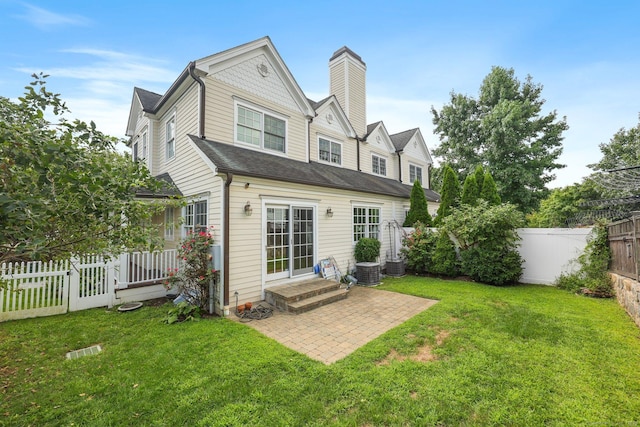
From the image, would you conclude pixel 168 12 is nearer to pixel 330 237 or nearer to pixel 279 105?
pixel 279 105

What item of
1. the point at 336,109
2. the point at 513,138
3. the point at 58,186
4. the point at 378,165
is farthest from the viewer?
the point at 513,138

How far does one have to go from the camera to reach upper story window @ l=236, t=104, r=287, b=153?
8497mm

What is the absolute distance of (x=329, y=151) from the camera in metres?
11.8

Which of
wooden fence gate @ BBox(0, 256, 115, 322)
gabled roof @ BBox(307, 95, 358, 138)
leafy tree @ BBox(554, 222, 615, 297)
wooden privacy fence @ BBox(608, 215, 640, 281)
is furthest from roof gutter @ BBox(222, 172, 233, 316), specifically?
leafy tree @ BBox(554, 222, 615, 297)

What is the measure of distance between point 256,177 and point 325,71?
11070 mm

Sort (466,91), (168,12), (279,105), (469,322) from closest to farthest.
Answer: (469,322)
(168,12)
(279,105)
(466,91)

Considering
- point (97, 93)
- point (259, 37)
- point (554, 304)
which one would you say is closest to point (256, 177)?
point (259, 37)

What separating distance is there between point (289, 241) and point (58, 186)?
534 centimetres

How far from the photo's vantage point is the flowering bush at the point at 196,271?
5.98 metres

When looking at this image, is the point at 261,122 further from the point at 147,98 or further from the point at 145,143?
the point at 147,98

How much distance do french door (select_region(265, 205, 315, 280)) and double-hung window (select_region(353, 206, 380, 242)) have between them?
93.6 inches

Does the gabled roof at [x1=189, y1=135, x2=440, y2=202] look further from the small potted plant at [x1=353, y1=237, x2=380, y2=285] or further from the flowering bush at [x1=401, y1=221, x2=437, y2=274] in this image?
the flowering bush at [x1=401, y1=221, x2=437, y2=274]

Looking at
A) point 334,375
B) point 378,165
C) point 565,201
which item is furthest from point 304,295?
point 565,201

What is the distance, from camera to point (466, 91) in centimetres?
2220
